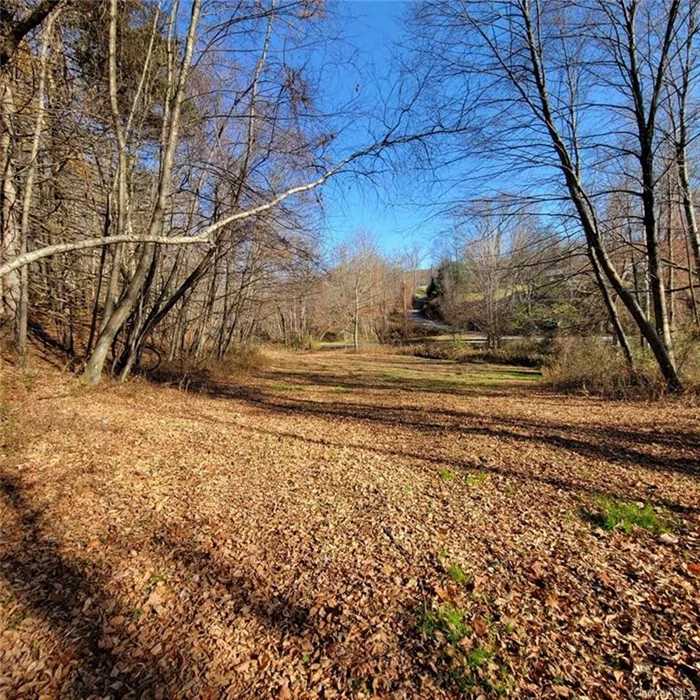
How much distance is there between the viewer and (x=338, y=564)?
2.61m

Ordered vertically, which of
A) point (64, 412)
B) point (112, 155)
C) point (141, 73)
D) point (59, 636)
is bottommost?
point (59, 636)

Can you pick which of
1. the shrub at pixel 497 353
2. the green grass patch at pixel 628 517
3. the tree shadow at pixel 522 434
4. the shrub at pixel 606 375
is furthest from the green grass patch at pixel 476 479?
the shrub at pixel 497 353

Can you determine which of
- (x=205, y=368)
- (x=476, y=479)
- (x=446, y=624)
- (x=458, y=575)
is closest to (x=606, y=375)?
(x=476, y=479)

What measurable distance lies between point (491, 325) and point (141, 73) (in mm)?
23235

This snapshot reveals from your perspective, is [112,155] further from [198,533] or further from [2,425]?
[198,533]

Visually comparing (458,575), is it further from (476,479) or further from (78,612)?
(78,612)

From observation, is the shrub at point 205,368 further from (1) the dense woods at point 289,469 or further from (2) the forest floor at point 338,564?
(2) the forest floor at point 338,564

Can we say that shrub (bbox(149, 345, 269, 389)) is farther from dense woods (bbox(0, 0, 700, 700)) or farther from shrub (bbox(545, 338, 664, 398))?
shrub (bbox(545, 338, 664, 398))

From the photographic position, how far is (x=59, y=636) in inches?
78.6

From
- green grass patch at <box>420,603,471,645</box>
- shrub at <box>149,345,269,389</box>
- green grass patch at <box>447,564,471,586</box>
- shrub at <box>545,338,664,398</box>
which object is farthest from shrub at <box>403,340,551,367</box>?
green grass patch at <box>420,603,471,645</box>

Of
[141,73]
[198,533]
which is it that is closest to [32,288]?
[141,73]

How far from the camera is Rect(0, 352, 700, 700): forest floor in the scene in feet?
5.95

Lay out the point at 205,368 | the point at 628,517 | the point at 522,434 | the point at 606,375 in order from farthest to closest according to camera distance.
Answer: the point at 205,368 → the point at 606,375 → the point at 522,434 → the point at 628,517

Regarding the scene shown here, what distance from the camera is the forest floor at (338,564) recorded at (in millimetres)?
1814
